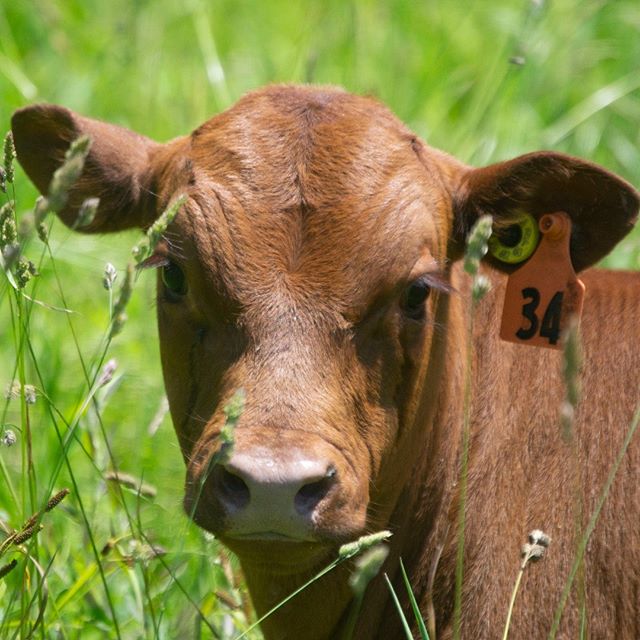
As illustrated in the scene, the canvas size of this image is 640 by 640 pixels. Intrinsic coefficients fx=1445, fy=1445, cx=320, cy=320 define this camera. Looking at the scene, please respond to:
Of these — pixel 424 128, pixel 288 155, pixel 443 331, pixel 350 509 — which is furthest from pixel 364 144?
pixel 424 128

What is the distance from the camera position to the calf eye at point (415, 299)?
4703 mm

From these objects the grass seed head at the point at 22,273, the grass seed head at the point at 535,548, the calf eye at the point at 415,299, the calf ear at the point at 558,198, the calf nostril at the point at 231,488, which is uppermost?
the calf ear at the point at 558,198

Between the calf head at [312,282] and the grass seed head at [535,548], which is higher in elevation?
the calf head at [312,282]

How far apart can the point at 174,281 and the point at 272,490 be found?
117 centimetres

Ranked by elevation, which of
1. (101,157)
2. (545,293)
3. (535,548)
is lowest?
(535,548)

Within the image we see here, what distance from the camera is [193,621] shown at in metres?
5.00

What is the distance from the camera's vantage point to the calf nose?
3883 millimetres

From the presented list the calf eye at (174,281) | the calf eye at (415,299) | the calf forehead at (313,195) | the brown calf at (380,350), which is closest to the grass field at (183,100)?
the calf eye at (174,281)

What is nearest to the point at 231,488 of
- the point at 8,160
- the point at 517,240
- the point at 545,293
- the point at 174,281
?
the point at 174,281

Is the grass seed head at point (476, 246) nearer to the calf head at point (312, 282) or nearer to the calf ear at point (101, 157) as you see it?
the calf head at point (312, 282)

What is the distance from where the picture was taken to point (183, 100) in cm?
988

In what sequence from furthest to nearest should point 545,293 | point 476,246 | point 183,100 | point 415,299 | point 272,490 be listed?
point 183,100
point 545,293
point 415,299
point 272,490
point 476,246

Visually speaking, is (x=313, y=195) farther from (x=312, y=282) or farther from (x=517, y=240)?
(x=517, y=240)

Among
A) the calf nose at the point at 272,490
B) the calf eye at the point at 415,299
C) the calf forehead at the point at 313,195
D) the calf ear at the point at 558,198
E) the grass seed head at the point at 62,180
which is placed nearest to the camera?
the grass seed head at the point at 62,180
